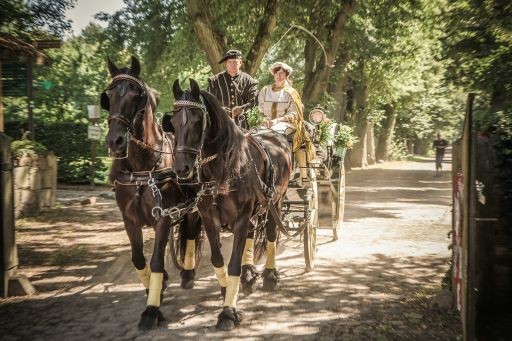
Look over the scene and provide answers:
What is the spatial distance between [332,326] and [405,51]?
17755 millimetres

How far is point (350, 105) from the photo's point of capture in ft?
87.5

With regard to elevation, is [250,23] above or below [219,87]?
above

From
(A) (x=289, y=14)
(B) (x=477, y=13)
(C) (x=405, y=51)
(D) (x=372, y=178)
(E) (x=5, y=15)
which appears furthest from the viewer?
(D) (x=372, y=178)

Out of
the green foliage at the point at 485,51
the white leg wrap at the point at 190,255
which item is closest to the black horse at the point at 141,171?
the white leg wrap at the point at 190,255

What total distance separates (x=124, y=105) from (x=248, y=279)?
269 centimetres

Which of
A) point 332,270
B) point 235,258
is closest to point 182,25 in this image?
point 332,270

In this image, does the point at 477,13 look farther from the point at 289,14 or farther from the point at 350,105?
the point at 350,105

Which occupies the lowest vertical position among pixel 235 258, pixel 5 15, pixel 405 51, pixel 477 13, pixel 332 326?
pixel 332 326

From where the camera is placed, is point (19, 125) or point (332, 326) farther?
point (19, 125)

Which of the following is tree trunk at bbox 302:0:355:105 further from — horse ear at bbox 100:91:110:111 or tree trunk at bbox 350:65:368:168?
tree trunk at bbox 350:65:368:168

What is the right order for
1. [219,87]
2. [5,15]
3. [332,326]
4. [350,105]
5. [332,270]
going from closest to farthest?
1. [332,326]
2. [219,87]
3. [332,270]
4. [5,15]
5. [350,105]

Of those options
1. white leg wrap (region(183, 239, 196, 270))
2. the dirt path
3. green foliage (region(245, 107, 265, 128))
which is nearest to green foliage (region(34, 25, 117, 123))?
the dirt path

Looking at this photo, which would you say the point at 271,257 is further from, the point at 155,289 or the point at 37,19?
the point at 37,19

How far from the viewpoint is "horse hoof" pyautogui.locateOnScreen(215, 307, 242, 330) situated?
4.76 meters
